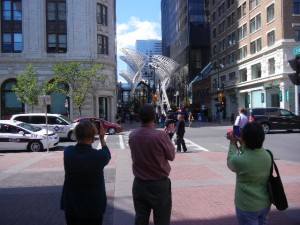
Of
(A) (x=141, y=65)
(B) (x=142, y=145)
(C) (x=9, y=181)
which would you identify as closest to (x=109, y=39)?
(A) (x=141, y=65)

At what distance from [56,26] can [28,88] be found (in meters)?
8.46

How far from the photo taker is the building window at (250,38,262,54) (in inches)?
2015

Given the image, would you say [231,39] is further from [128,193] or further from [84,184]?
[84,184]

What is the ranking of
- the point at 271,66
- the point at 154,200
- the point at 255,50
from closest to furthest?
the point at 154,200, the point at 271,66, the point at 255,50

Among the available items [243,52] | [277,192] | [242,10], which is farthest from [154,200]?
[242,10]

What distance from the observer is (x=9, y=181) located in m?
10.7

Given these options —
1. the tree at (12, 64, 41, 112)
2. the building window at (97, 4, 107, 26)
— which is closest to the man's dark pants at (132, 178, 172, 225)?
the tree at (12, 64, 41, 112)

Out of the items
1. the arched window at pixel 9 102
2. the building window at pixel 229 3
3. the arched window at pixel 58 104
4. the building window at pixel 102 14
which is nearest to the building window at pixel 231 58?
the building window at pixel 229 3

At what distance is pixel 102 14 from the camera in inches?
1816

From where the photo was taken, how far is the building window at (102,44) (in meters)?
45.4

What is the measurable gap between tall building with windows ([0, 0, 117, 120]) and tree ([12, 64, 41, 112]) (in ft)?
11.3

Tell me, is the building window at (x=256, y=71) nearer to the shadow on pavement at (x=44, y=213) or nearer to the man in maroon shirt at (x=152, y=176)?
the shadow on pavement at (x=44, y=213)

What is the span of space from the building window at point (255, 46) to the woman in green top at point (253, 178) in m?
49.3

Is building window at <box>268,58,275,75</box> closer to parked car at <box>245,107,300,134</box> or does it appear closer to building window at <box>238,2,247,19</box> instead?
building window at <box>238,2,247,19</box>
